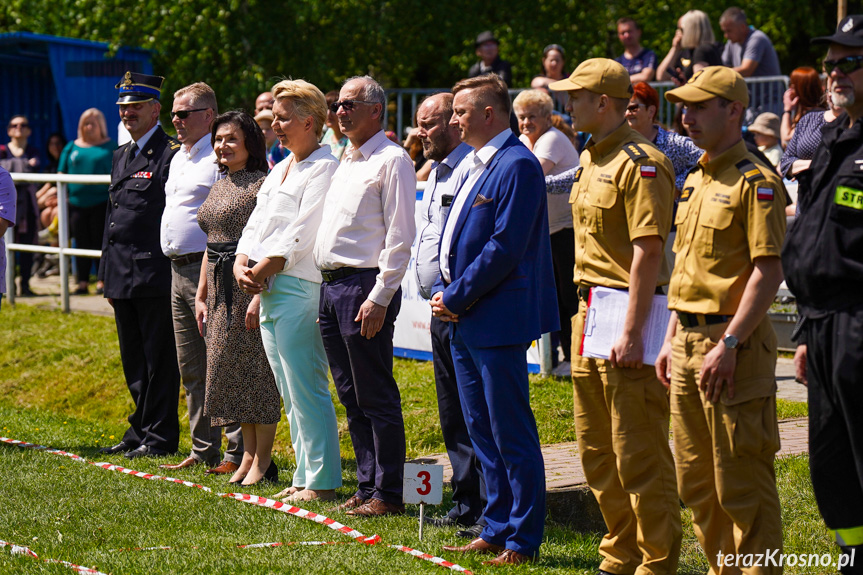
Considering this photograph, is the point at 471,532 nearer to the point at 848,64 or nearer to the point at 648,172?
the point at 648,172

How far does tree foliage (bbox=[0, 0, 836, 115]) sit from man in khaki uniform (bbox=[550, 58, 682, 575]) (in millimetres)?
13689

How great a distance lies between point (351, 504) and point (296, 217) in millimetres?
1634

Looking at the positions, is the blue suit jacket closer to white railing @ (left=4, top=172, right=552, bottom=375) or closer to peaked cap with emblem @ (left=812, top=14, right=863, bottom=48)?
peaked cap with emblem @ (left=812, top=14, right=863, bottom=48)

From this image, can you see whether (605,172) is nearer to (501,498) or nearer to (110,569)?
(501,498)

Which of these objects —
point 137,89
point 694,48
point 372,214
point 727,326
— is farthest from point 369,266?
point 694,48

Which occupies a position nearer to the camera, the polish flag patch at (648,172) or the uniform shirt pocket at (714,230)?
the uniform shirt pocket at (714,230)

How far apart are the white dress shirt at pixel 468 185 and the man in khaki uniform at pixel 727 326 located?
1.10 meters

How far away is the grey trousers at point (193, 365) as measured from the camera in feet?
25.7

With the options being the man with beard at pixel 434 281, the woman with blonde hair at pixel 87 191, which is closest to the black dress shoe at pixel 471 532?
the man with beard at pixel 434 281

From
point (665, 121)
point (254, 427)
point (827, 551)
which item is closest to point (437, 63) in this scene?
point (665, 121)

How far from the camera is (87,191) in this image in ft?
45.4

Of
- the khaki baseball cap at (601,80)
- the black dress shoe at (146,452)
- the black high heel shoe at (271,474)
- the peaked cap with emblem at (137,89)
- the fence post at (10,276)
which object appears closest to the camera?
the khaki baseball cap at (601,80)

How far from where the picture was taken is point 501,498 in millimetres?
5512

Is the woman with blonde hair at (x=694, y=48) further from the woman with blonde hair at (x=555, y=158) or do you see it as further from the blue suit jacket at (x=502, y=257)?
the blue suit jacket at (x=502, y=257)
